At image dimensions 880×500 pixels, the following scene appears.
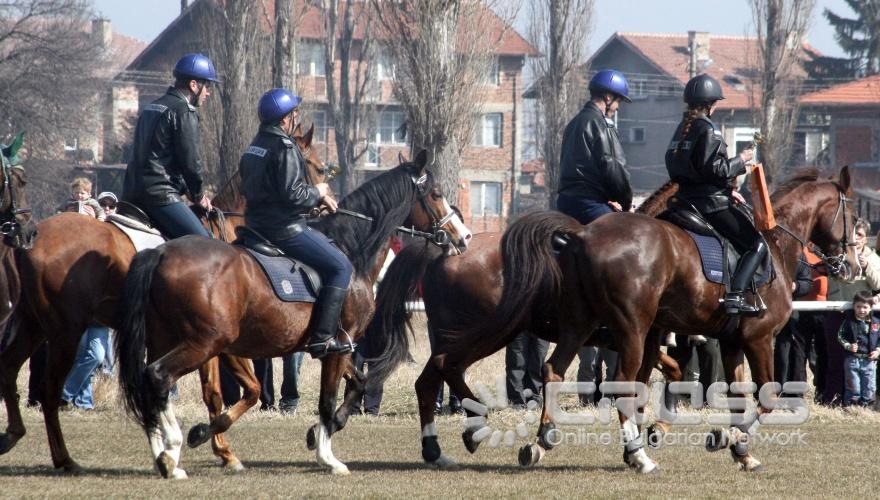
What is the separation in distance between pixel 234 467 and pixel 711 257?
12.9ft

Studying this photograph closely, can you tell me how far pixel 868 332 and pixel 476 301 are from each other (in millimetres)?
5633

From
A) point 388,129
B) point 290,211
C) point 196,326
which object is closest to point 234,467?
point 196,326

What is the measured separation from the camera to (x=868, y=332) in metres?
14.0

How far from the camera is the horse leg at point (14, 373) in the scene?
9391 mm

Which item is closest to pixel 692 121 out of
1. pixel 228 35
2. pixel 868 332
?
pixel 868 332

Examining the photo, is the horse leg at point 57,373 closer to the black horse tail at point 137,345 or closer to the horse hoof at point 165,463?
the horse hoof at point 165,463

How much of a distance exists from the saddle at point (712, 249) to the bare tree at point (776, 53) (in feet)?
96.5

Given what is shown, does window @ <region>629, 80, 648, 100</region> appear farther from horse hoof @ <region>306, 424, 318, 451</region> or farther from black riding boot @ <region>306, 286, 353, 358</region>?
black riding boot @ <region>306, 286, 353, 358</region>

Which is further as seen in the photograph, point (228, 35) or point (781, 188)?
point (228, 35)

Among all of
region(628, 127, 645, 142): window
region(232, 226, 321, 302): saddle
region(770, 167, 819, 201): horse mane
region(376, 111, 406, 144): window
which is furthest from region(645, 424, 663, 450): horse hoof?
region(628, 127, 645, 142): window

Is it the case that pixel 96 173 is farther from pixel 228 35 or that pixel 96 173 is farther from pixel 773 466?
pixel 773 466

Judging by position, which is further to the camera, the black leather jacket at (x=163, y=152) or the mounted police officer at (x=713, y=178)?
the black leather jacket at (x=163, y=152)

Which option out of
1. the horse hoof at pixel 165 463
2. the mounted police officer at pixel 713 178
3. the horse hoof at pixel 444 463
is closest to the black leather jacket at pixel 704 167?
the mounted police officer at pixel 713 178

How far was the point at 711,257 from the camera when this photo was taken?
9.27 meters
